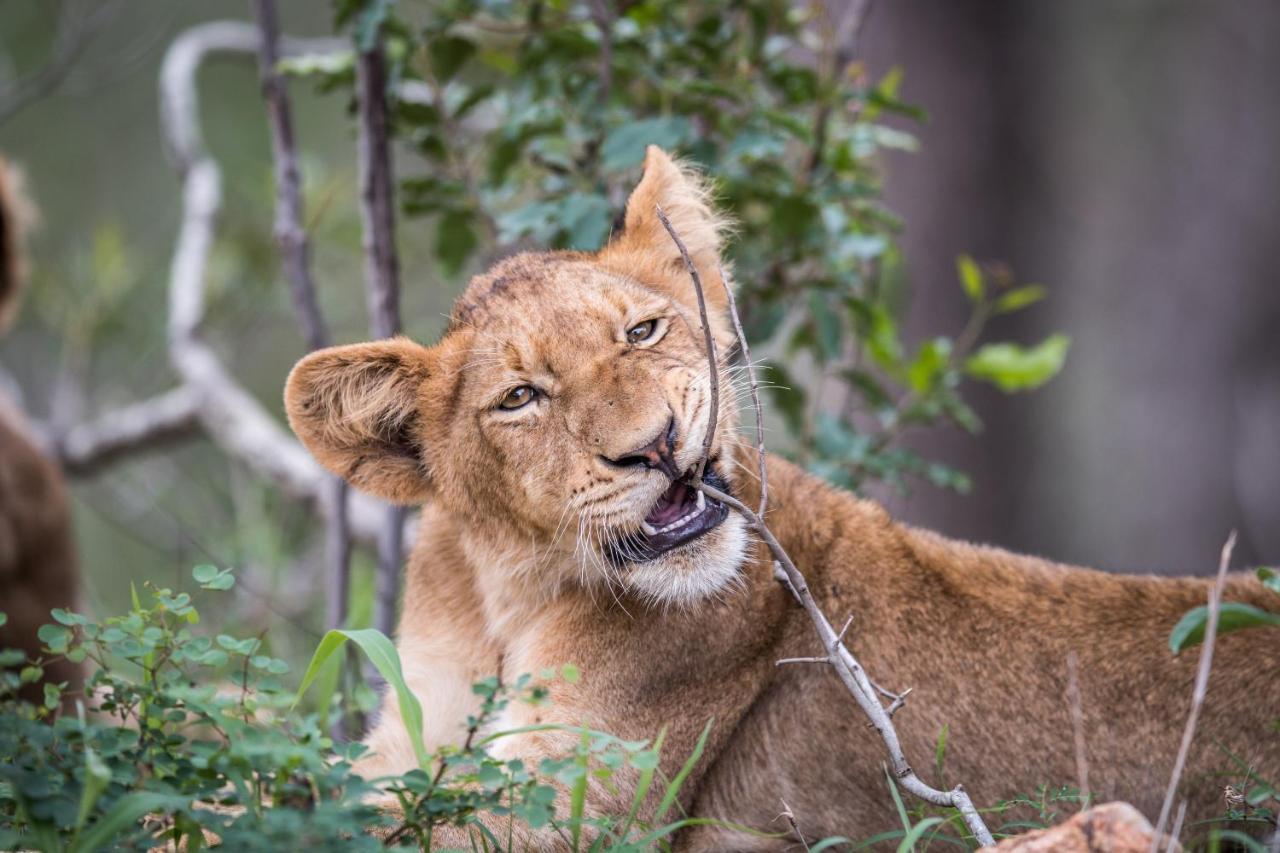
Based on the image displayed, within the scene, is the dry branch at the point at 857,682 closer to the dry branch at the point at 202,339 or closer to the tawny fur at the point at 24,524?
the tawny fur at the point at 24,524

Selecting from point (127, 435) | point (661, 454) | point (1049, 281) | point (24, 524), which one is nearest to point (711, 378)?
point (661, 454)

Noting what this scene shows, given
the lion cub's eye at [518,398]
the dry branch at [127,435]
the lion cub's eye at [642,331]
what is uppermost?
the lion cub's eye at [642,331]

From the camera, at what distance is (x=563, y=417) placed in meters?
2.88

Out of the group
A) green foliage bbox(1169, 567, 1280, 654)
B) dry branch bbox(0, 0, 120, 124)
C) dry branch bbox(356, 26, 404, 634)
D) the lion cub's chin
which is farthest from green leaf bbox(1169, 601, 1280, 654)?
dry branch bbox(0, 0, 120, 124)

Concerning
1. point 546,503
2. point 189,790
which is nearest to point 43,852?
point 189,790

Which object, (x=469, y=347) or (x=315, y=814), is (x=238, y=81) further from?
(x=315, y=814)

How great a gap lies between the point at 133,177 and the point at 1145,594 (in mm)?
15898

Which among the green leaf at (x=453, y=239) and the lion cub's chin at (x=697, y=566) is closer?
the lion cub's chin at (x=697, y=566)

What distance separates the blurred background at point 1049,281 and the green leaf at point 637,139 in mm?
3337

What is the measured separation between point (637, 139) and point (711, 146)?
411mm

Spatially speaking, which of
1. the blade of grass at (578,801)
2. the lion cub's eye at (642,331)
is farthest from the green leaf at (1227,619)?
the lion cub's eye at (642,331)

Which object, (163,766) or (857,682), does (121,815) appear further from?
(857,682)

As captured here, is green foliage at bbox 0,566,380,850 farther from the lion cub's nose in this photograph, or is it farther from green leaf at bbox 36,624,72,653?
the lion cub's nose

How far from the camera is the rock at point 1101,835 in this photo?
206 centimetres
